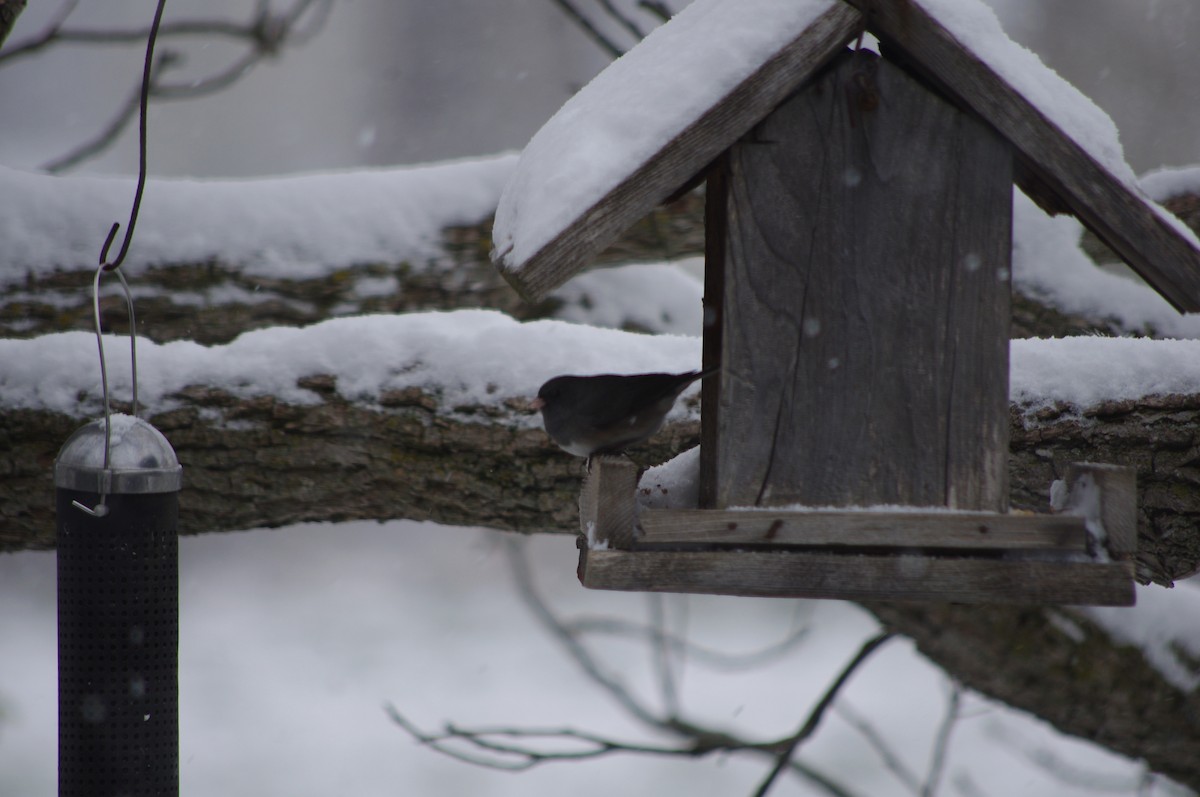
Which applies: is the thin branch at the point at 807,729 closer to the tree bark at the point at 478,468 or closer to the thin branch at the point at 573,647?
the tree bark at the point at 478,468

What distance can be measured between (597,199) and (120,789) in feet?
4.61

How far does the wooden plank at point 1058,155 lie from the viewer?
154cm

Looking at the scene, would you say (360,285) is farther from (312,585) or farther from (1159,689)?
(312,585)

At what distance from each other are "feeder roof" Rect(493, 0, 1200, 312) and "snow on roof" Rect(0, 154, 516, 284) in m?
2.15

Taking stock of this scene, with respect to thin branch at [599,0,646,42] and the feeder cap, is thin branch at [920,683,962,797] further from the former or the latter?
thin branch at [599,0,646,42]

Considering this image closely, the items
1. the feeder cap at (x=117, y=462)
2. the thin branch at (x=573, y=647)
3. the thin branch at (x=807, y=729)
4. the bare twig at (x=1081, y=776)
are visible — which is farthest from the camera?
the thin branch at (x=573, y=647)

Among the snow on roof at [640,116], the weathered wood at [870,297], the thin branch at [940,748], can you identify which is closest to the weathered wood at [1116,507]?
the weathered wood at [870,297]

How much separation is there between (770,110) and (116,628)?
4.86 feet

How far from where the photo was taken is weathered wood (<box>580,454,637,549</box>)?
59.6 inches

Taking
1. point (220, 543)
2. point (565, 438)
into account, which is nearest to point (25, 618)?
point (220, 543)

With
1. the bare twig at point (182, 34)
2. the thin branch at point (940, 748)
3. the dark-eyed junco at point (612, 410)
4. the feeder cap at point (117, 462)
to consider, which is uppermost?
the bare twig at point (182, 34)

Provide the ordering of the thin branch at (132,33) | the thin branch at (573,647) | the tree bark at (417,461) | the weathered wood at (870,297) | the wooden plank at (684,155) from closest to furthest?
the wooden plank at (684,155) < the weathered wood at (870,297) < the tree bark at (417,461) < the thin branch at (132,33) < the thin branch at (573,647)

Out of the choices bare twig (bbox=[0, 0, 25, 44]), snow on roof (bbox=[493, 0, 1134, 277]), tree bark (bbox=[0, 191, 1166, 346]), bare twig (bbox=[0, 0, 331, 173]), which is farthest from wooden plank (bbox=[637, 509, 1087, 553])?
bare twig (bbox=[0, 0, 331, 173])

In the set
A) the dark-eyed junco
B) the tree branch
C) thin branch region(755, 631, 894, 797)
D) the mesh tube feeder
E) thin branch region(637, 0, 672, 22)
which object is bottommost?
thin branch region(755, 631, 894, 797)
